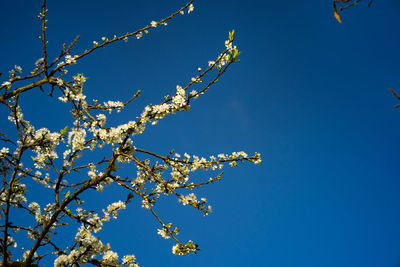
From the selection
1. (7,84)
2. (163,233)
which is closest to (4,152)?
(7,84)

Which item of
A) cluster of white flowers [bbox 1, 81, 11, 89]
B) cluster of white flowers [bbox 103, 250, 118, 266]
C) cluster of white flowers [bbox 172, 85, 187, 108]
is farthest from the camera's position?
cluster of white flowers [bbox 103, 250, 118, 266]

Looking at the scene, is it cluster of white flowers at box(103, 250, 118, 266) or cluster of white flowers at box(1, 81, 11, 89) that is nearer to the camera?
cluster of white flowers at box(1, 81, 11, 89)

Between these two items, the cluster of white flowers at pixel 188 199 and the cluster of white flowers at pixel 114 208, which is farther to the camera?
the cluster of white flowers at pixel 114 208

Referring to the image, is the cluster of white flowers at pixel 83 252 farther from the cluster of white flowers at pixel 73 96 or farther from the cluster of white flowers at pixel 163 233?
the cluster of white flowers at pixel 73 96

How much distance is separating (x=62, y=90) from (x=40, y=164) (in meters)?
1.44

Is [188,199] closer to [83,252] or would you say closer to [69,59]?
[83,252]

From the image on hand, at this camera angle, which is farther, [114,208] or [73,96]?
[114,208]

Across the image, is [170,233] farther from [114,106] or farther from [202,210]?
[114,106]

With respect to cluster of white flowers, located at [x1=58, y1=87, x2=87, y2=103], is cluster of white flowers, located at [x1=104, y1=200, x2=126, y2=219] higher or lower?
lower

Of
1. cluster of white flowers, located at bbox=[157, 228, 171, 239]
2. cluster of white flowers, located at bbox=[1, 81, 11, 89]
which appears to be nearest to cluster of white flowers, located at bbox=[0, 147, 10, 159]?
cluster of white flowers, located at bbox=[1, 81, 11, 89]

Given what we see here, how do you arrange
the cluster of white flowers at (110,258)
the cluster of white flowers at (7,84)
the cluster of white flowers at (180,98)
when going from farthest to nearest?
the cluster of white flowers at (110,258) → the cluster of white flowers at (180,98) → the cluster of white flowers at (7,84)

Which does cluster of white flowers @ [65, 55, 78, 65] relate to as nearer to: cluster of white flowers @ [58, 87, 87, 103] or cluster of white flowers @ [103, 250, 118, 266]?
cluster of white flowers @ [58, 87, 87, 103]

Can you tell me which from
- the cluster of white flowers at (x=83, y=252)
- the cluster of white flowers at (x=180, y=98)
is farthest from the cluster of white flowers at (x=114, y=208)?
the cluster of white flowers at (x=180, y=98)

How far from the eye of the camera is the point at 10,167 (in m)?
4.61
